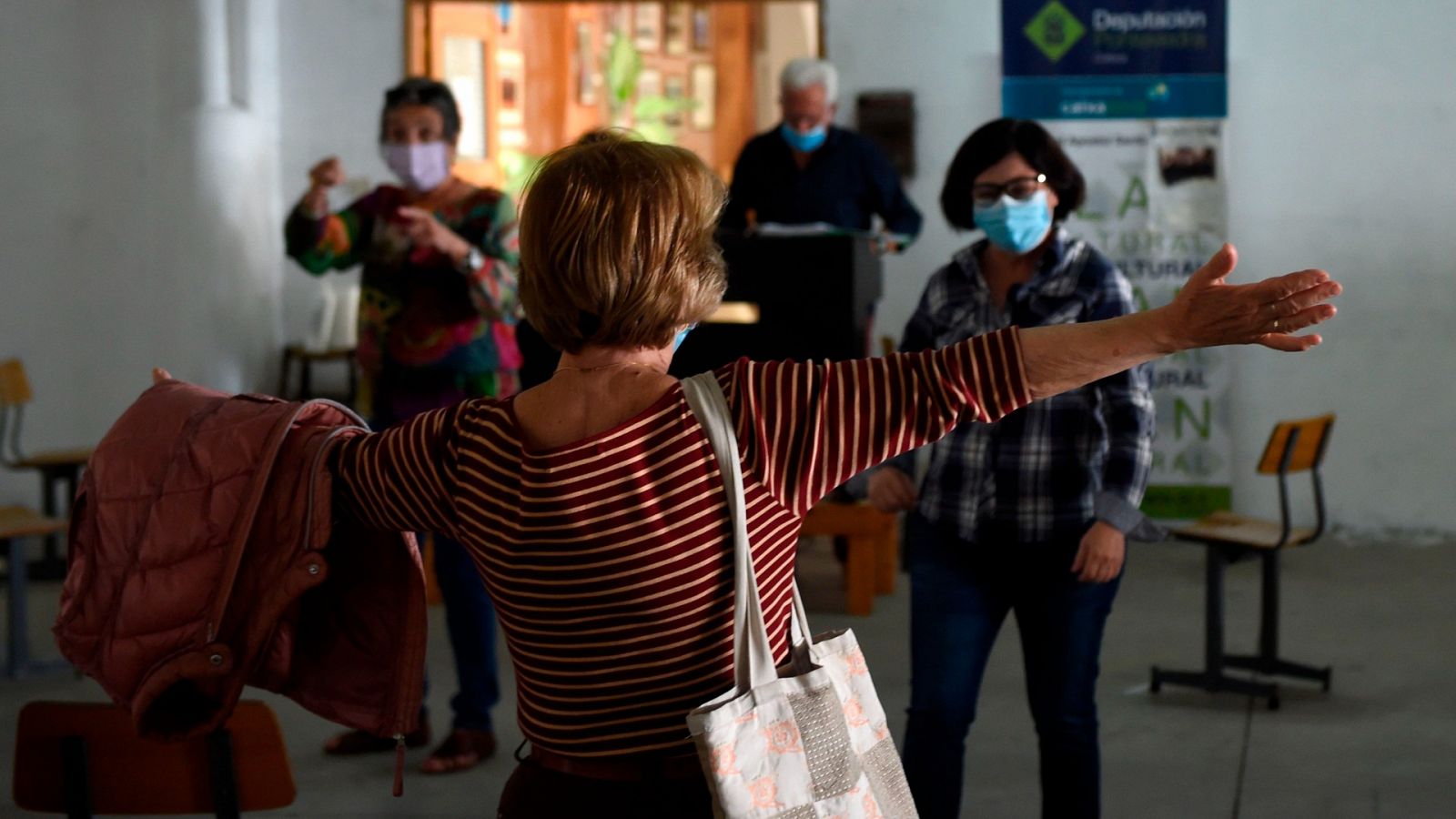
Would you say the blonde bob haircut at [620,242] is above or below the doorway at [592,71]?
below

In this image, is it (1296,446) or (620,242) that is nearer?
(620,242)

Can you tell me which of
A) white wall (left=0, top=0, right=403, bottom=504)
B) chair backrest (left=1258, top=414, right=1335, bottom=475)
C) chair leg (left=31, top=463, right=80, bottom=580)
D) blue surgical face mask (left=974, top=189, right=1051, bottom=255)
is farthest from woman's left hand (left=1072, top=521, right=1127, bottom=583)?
white wall (left=0, top=0, right=403, bottom=504)

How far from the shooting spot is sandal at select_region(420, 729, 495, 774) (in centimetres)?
384

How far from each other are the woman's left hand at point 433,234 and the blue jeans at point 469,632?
693 millimetres

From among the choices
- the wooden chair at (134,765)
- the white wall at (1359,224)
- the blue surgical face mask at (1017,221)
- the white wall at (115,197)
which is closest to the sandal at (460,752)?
the wooden chair at (134,765)

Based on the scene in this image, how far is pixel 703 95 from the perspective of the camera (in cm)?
866

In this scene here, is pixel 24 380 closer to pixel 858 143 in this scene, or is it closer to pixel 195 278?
pixel 195 278

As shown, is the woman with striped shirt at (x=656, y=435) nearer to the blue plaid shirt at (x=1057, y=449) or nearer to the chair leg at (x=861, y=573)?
the blue plaid shirt at (x=1057, y=449)

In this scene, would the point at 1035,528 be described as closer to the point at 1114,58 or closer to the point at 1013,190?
the point at 1013,190

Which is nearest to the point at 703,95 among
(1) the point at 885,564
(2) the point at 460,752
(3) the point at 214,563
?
(1) the point at 885,564

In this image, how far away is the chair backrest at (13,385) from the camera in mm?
6363

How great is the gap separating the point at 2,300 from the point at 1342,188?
6.17m

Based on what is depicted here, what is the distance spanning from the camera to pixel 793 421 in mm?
1484

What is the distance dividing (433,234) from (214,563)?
1942mm
